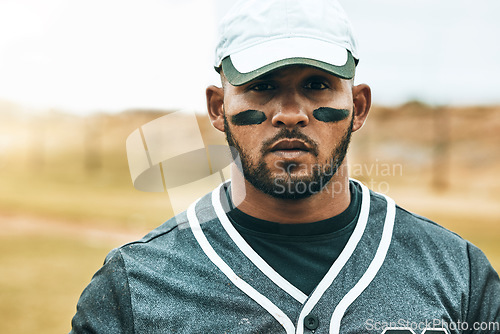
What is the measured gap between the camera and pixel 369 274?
80.2 inches

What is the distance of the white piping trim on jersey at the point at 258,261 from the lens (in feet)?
6.43

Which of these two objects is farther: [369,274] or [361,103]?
[361,103]

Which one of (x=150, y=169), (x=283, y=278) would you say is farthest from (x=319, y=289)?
(x=150, y=169)

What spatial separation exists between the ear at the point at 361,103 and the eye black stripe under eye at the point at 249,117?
0.46 m

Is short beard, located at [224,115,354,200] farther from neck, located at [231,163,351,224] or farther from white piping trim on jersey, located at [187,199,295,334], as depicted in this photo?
white piping trim on jersey, located at [187,199,295,334]

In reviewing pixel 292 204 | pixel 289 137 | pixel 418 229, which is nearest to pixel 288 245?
pixel 292 204

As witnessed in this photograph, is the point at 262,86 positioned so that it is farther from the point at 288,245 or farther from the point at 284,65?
the point at 288,245

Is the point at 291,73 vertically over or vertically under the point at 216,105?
over

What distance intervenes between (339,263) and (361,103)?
68 centimetres

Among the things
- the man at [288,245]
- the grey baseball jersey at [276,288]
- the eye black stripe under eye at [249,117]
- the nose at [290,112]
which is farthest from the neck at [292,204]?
the nose at [290,112]

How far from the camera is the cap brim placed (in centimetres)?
193

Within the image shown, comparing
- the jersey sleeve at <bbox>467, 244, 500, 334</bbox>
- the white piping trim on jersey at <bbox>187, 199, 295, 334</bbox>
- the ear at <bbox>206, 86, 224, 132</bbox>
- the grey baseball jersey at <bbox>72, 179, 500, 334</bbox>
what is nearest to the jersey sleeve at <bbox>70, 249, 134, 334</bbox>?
the grey baseball jersey at <bbox>72, 179, 500, 334</bbox>

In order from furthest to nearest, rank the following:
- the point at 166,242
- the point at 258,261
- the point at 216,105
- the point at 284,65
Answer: the point at 216,105, the point at 166,242, the point at 258,261, the point at 284,65

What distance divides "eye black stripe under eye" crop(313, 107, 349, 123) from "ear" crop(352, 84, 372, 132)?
0.20m
